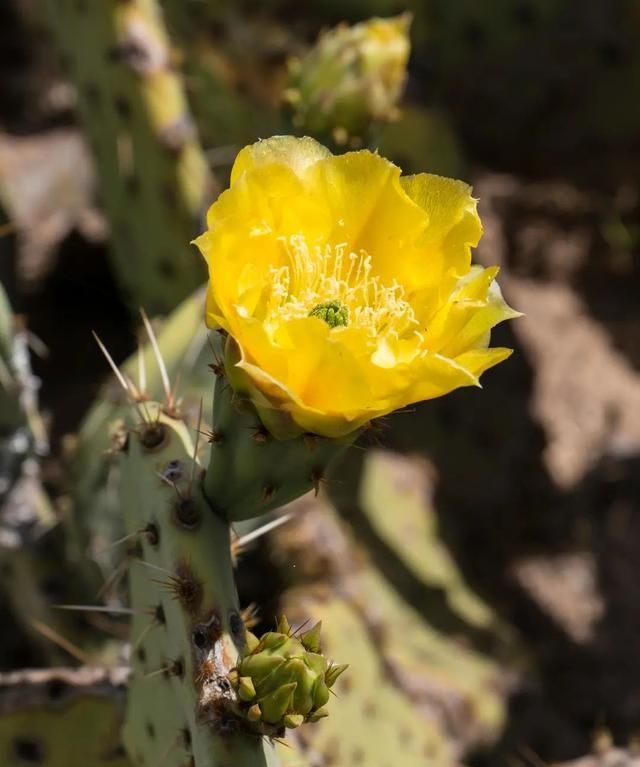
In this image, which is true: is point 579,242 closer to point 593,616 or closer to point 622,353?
point 622,353

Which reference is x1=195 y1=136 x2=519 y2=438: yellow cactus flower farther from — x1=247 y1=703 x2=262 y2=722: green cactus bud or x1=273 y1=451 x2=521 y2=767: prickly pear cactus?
x1=273 y1=451 x2=521 y2=767: prickly pear cactus

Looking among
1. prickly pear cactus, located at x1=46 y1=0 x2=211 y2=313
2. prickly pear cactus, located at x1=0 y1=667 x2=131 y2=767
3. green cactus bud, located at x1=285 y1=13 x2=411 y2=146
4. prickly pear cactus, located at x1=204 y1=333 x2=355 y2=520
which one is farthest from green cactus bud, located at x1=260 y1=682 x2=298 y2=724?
Result: prickly pear cactus, located at x1=46 y1=0 x2=211 y2=313

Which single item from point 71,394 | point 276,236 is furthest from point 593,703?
point 276,236

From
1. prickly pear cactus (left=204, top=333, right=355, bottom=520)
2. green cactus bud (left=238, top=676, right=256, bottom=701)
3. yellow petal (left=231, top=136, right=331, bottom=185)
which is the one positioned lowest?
green cactus bud (left=238, top=676, right=256, bottom=701)

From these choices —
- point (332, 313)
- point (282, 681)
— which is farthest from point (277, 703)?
point (332, 313)

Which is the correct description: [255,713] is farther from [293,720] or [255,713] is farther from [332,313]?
[332,313]

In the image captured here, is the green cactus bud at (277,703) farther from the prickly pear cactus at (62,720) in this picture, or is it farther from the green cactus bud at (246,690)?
the prickly pear cactus at (62,720)

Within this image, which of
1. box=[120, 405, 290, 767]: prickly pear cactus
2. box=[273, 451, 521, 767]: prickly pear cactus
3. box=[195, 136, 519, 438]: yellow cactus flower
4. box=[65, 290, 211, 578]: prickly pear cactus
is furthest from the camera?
box=[273, 451, 521, 767]: prickly pear cactus
